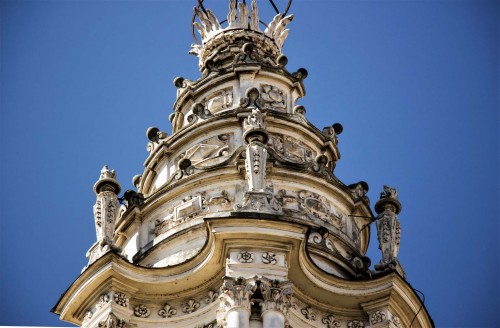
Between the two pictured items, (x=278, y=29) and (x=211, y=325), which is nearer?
(x=211, y=325)

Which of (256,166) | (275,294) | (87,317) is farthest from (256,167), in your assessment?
(87,317)

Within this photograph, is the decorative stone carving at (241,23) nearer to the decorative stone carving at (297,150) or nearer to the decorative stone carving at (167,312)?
the decorative stone carving at (297,150)

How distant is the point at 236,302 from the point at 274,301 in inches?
34.8

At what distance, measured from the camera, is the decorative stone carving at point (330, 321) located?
1439 inches

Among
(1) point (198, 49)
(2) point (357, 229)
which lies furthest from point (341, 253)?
(1) point (198, 49)

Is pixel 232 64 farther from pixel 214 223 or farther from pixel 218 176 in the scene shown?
pixel 214 223

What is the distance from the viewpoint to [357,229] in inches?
1639

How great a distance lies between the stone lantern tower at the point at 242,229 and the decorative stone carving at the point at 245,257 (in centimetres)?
5

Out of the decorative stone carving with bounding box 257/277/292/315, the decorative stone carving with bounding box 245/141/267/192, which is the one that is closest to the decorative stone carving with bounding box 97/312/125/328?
the decorative stone carving with bounding box 257/277/292/315

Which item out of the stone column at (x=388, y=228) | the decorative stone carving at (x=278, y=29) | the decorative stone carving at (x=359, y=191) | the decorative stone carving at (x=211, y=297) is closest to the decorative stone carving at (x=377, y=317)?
the stone column at (x=388, y=228)

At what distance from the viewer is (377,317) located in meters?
36.5

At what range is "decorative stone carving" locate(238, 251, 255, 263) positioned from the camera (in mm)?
35625

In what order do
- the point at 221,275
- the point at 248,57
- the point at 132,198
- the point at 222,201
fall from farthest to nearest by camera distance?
the point at 248,57 → the point at 132,198 → the point at 222,201 → the point at 221,275

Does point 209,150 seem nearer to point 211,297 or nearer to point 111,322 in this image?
point 211,297
